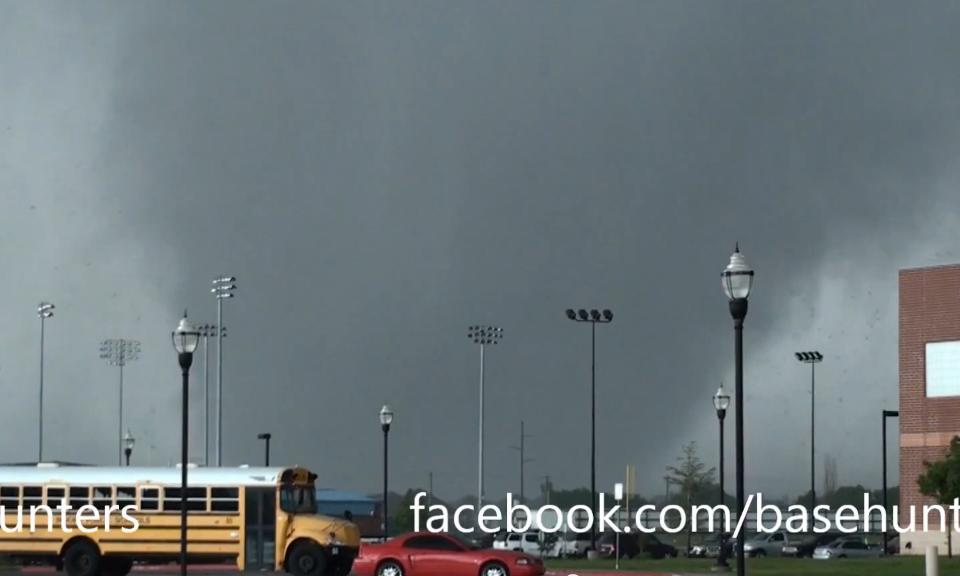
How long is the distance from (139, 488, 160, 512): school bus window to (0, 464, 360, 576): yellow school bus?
0.02 m

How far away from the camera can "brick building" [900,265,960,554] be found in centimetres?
6750

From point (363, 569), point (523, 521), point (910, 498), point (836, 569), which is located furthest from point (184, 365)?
point (523, 521)

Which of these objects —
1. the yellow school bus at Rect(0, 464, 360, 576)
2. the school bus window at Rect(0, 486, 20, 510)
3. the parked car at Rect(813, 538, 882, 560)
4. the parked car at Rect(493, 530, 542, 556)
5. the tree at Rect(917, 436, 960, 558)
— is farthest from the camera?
the parked car at Rect(813, 538, 882, 560)

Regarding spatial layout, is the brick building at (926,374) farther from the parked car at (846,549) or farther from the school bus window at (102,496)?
the school bus window at (102,496)

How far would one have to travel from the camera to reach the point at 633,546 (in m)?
76.9

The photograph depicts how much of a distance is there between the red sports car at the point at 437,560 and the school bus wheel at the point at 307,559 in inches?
45.4

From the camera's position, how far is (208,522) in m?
41.8

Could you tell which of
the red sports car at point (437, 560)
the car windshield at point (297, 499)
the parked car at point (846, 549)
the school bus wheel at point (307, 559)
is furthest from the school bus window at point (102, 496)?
the parked car at point (846, 549)

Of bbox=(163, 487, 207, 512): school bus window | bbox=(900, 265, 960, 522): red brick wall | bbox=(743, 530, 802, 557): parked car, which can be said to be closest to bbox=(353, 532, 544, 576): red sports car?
bbox=(163, 487, 207, 512): school bus window

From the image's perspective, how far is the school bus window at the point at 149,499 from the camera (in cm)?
4188

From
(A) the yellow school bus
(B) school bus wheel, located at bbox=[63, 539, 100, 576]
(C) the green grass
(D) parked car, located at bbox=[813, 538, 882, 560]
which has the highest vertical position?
(A) the yellow school bus

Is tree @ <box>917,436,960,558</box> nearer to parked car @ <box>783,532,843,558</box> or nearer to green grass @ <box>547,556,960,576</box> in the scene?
green grass @ <box>547,556,960,576</box>

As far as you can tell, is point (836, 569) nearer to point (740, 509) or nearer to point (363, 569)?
point (363, 569)

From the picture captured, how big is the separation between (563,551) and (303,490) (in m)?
36.8
